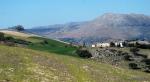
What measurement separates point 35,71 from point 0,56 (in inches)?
318

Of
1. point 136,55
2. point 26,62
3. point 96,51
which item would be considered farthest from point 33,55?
point 136,55

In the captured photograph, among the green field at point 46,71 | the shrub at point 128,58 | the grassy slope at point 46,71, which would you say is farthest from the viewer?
the shrub at point 128,58

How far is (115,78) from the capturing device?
51500mm

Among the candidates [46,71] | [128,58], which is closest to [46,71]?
[46,71]

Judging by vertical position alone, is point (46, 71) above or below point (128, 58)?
above

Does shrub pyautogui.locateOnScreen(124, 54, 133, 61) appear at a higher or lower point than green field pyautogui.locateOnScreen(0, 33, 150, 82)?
lower

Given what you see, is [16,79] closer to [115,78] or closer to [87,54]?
[115,78]

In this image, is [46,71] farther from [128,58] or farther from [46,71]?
[128,58]

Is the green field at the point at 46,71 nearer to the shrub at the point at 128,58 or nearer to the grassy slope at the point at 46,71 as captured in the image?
the grassy slope at the point at 46,71

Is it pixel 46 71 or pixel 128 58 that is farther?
pixel 128 58

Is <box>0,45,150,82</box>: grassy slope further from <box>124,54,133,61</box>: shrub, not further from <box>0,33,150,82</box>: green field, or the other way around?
<box>124,54,133,61</box>: shrub

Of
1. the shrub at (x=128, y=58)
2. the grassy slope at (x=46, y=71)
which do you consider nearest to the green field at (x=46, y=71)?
the grassy slope at (x=46, y=71)

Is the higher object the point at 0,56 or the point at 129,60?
the point at 0,56

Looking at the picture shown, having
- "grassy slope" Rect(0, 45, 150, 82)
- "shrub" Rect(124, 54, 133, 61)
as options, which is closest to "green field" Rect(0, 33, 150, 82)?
"grassy slope" Rect(0, 45, 150, 82)
